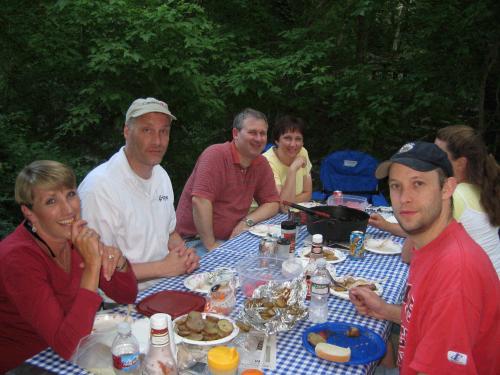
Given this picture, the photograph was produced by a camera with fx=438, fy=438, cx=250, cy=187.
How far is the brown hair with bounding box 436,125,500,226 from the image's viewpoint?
7.51ft

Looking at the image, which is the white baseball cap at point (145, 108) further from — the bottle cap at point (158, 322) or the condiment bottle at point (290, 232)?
the bottle cap at point (158, 322)

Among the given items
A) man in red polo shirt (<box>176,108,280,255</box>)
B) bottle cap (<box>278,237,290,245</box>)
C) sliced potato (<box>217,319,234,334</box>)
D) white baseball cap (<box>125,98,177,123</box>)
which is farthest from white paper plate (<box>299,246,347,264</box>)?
white baseball cap (<box>125,98,177,123</box>)

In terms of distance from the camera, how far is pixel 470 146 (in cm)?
244

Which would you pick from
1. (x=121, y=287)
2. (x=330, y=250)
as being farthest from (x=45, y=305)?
(x=330, y=250)

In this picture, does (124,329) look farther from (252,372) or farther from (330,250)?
(330,250)

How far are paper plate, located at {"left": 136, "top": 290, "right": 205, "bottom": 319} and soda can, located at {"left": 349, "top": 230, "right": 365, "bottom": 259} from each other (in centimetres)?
101

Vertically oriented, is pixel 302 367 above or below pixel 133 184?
below

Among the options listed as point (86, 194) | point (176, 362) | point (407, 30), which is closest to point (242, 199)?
point (86, 194)

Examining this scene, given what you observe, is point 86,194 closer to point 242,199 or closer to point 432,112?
point 242,199

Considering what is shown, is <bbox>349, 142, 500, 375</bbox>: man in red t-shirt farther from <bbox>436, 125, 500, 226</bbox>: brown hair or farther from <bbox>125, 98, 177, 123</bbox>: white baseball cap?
<bbox>125, 98, 177, 123</bbox>: white baseball cap

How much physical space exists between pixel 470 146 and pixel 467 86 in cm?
338

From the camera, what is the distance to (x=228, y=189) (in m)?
3.36

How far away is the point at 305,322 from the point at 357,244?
0.85 metres

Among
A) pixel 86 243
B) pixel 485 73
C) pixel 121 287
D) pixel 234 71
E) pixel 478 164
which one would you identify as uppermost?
pixel 485 73
